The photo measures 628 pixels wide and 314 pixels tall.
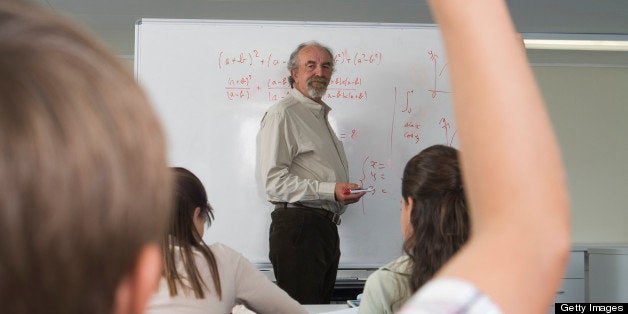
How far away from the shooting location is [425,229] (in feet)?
6.40

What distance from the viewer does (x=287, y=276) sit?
379 cm

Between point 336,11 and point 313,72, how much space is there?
1.75 m

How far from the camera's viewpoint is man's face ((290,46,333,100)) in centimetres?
397

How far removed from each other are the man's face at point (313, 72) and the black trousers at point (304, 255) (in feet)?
2.06

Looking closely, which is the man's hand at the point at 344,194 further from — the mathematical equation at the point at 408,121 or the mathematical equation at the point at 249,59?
the mathematical equation at the point at 249,59

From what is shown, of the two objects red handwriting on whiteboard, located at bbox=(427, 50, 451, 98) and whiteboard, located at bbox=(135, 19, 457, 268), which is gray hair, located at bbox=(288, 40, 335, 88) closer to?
whiteboard, located at bbox=(135, 19, 457, 268)

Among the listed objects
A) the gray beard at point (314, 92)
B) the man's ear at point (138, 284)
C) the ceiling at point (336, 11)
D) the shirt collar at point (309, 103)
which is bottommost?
the man's ear at point (138, 284)

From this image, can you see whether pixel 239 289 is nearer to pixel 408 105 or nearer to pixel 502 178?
pixel 502 178

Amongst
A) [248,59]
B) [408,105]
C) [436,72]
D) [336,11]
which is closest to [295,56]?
[248,59]

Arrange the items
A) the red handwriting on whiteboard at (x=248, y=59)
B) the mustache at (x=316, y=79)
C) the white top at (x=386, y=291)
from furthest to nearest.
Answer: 1. the red handwriting on whiteboard at (x=248, y=59)
2. the mustache at (x=316, y=79)
3. the white top at (x=386, y=291)

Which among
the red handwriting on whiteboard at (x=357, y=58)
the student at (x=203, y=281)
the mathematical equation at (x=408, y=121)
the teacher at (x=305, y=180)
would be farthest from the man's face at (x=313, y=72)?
the student at (x=203, y=281)

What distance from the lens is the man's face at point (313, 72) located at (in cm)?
397

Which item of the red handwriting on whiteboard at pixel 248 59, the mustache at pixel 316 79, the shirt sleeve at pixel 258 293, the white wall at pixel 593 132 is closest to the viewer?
the shirt sleeve at pixel 258 293

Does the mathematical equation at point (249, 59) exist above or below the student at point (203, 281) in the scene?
above
